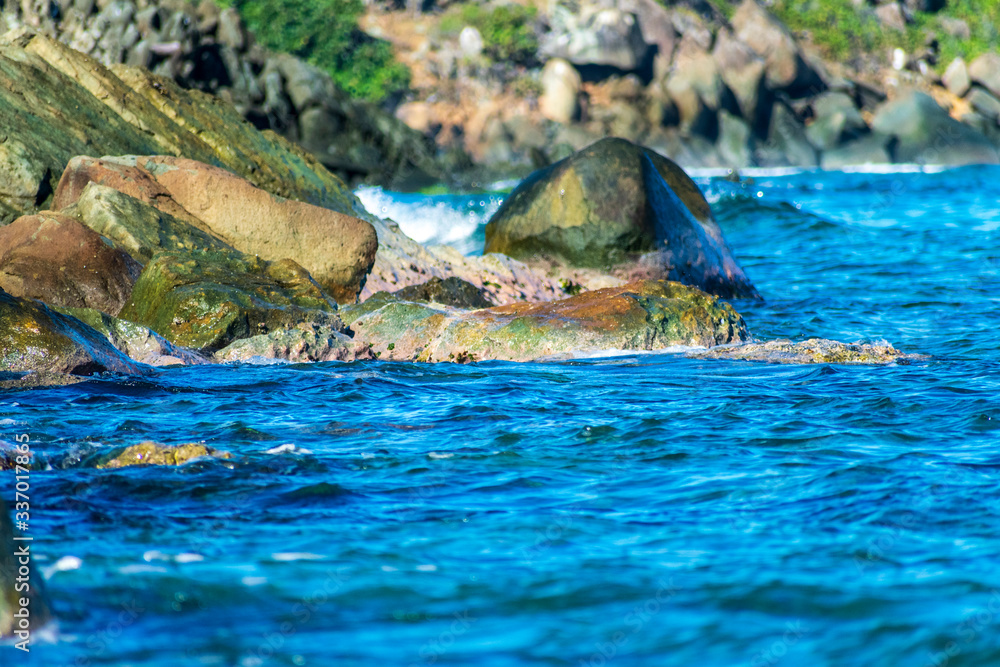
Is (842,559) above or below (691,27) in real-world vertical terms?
below

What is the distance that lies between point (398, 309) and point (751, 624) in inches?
240

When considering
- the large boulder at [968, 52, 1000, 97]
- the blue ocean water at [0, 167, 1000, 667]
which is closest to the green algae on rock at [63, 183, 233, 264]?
the blue ocean water at [0, 167, 1000, 667]

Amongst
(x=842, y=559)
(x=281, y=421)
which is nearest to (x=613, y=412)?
(x=281, y=421)

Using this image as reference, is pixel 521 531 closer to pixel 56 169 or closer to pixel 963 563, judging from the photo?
pixel 963 563

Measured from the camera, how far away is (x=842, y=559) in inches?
157

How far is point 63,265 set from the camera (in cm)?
922

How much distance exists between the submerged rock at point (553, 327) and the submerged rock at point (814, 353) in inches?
16.9

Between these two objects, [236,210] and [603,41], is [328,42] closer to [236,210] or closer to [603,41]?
[603,41]

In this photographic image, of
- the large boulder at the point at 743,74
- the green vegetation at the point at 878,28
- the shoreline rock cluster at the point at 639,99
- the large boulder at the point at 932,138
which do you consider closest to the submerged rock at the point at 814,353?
the shoreline rock cluster at the point at 639,99

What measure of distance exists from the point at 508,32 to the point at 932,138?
61.5 feet

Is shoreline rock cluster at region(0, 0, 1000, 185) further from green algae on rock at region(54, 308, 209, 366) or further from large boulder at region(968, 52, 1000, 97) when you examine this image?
green algae on rock at region(54, 308, 209, 366)

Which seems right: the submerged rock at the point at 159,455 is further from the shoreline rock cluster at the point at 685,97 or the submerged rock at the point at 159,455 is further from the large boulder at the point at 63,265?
the shoreline rock cluster at the point at 685,97

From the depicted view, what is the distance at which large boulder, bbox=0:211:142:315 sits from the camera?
9086mm

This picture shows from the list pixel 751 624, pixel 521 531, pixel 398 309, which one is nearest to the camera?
pixel 751 624
